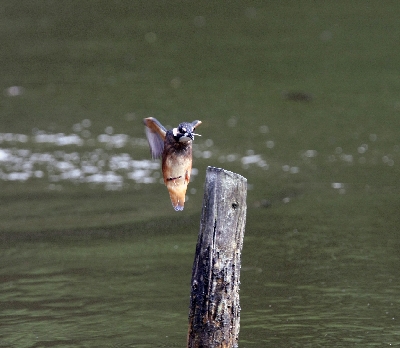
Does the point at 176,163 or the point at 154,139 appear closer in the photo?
the point at 176,163

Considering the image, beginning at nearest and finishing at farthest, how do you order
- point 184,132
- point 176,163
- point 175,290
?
point 184,132 → point 176,163 → point 175,290

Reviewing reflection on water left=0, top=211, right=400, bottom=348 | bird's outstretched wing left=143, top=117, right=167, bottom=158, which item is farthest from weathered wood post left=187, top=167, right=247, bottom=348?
reflection on water left=0, top=211, right=400, bottom=348

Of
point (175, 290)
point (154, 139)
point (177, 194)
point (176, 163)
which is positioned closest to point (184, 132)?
point (176, 163)

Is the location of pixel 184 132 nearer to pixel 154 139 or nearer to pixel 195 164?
pixel 154 139

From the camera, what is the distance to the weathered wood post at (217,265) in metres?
4.09

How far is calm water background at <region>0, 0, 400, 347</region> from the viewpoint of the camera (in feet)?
19.1

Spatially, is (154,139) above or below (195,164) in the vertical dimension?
below

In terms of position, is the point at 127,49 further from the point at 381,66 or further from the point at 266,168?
the point at 266,168

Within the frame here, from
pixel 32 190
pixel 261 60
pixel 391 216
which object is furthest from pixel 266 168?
pixel 261 60

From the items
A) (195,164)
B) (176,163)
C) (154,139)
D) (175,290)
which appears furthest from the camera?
(195,164)

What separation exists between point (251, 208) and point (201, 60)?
5.27 meters

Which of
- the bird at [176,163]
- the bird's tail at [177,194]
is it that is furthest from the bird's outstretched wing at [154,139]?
the bird's tail at [177,194]

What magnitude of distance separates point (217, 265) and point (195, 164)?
17.9ft

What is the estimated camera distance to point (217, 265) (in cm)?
409
